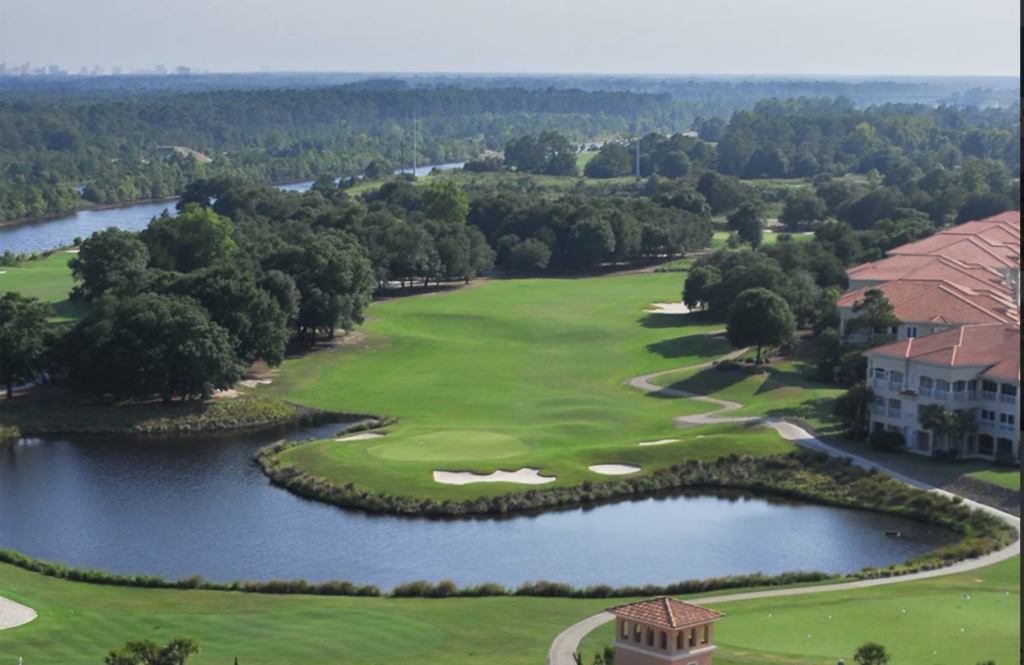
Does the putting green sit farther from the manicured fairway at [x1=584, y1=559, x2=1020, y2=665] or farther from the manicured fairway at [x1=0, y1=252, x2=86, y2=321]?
the manicured fairway at [x1=0, y1=252, x2=86, y2=321]

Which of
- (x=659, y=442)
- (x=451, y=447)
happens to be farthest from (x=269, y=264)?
(x=659, y=442)

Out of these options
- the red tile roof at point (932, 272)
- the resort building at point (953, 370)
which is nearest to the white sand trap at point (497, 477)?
the resort building at point (953, 370)

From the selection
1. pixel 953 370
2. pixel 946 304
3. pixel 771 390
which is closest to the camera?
pixel 953 370

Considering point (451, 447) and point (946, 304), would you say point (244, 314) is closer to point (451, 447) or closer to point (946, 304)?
point (451, 447)

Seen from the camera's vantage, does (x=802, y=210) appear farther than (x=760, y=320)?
Yes

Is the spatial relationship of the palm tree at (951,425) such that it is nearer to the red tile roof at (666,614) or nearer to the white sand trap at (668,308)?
the red tile roof at (666,614)

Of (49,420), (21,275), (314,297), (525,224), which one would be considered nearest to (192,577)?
(49,420)

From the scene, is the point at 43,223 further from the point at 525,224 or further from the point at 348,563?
the point at 348,563
